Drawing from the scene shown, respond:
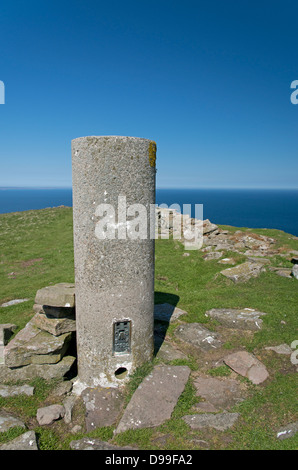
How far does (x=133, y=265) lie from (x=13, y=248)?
20.9 metres

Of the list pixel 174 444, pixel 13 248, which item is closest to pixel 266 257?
pixel 174 444

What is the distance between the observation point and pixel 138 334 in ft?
21.9

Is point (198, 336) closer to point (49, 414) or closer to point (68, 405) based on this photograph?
point (68, 405)

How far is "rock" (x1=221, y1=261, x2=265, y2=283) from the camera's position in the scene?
1276 centimetres

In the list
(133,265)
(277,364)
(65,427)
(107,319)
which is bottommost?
(65,427)

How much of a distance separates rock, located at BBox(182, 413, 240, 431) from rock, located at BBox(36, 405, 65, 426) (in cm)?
254

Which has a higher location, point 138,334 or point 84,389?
point 138,334

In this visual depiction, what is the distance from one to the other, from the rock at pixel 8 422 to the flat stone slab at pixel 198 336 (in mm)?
4384

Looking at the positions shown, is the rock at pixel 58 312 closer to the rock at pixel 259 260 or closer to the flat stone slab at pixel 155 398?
the flat stone slab at pixel 155 398

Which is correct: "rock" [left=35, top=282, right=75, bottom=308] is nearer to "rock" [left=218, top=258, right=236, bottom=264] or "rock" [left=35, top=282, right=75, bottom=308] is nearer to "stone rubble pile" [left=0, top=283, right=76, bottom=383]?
"stone rubble pile" [left=0, top=283, right=76, bottom=383]

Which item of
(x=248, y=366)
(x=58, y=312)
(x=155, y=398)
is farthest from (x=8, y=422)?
(x=248, y=366)

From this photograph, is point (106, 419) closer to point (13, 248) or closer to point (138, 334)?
point (138, 334)

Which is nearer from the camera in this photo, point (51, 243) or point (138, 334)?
point (138, 334)
